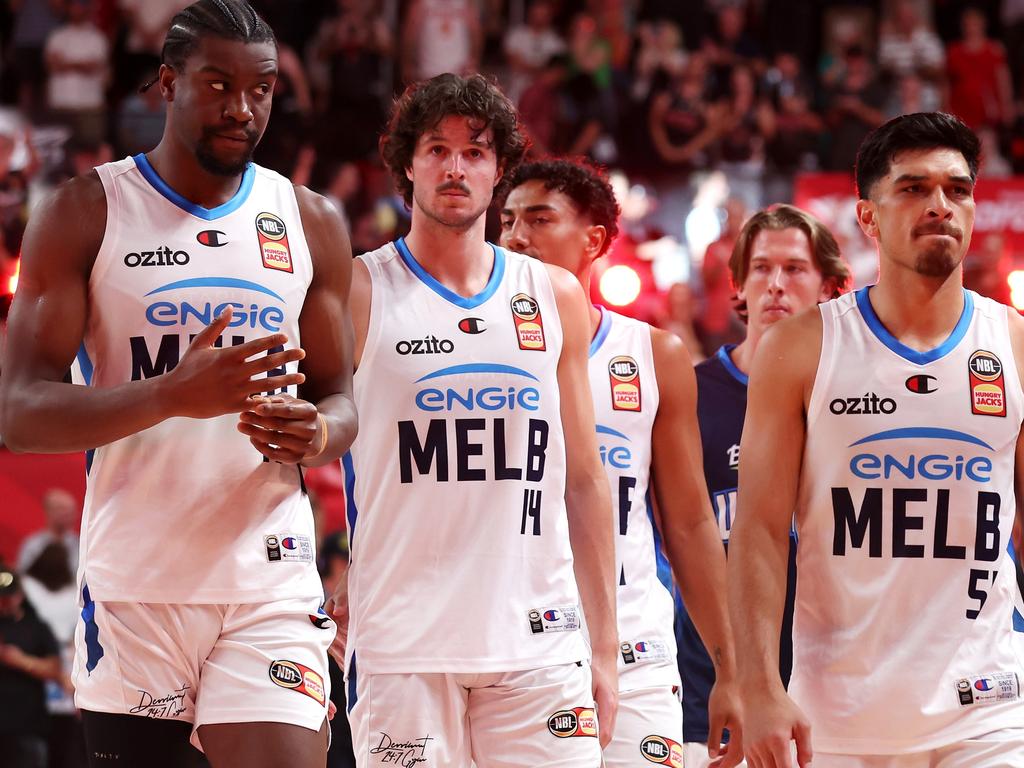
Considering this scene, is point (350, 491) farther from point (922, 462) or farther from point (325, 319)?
point (922, 462)

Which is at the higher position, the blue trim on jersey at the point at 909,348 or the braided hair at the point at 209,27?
the braided hair at the point at 209,27

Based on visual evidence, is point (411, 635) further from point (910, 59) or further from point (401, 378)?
point (910, 59)

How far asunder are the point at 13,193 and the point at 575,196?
8682 millimetres

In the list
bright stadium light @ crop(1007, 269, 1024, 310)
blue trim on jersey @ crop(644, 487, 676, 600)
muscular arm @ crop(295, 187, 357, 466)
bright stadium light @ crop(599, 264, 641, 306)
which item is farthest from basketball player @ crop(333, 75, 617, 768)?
bright stadium light @ crop(1007, 269, 1024, 310)

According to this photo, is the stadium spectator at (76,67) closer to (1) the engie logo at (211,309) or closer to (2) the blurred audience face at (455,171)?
(2) the blurred audience face at (455,171)

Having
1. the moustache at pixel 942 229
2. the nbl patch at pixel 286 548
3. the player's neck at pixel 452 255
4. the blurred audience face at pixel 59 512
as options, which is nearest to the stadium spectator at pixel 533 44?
the blurred audience face at pixel 59 512

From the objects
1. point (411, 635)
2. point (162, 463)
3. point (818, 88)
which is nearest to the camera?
point (162, 463)

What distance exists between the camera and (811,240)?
21.8 feet

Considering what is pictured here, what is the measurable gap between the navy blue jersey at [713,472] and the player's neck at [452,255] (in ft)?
5.46

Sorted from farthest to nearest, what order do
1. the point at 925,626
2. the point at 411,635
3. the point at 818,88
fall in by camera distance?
the point at 818,88
the point at 411,635
the point at 925,626

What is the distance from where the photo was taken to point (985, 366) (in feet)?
14.9

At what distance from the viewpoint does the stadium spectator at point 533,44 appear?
54.3 ft

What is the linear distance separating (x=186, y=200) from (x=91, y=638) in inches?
48.6

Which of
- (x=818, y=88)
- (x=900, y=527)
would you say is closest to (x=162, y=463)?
(x=900, y=527)
